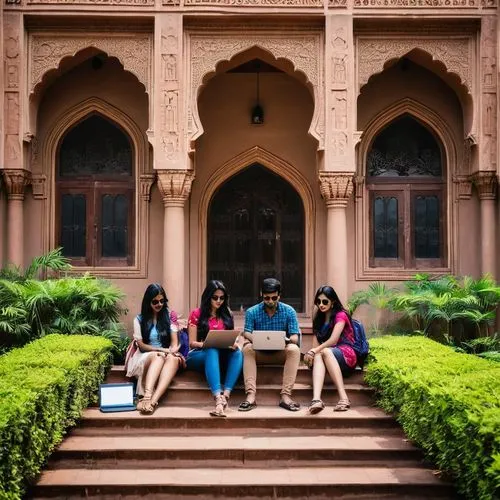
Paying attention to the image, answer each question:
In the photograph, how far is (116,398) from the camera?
796 cm

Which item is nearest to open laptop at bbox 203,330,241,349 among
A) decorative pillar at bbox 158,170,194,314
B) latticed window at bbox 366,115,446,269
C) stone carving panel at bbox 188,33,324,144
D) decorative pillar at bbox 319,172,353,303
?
decorative pillar at bbox 158,170,194,314

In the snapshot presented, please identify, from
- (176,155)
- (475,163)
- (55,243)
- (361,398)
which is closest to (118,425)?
(361,398)

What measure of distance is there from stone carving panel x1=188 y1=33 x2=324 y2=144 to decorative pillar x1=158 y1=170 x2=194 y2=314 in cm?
144

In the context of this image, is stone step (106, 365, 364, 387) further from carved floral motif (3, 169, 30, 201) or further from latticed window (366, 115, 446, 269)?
carved floral motif (3, 169, 30, 201)

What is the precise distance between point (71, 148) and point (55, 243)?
1.67 m

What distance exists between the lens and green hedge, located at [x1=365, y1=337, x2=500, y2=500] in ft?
16.7

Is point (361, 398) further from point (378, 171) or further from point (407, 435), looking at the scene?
point (378, 171)

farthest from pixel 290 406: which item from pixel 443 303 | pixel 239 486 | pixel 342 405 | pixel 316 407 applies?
pixel 443 303

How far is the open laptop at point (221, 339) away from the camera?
26.1 feet

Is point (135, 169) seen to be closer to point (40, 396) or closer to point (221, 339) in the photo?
point (221, 339)

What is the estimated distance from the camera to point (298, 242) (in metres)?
12.8

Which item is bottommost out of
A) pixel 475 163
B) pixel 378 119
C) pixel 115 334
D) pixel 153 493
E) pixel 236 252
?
pixel 153 493

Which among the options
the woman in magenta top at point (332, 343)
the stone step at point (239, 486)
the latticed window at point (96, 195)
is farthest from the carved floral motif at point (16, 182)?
the stone step at point (239, 486)

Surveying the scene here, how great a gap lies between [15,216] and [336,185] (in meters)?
5.09
